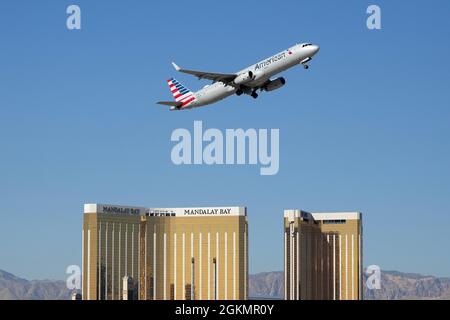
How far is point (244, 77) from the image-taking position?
18612cm

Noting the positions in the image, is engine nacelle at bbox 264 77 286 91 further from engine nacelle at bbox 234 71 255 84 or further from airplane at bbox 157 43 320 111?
engine nacelle at bbox 234 71 255 84

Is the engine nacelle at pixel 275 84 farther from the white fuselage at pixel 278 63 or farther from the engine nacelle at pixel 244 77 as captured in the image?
the engine nacelle at pixel 244 77

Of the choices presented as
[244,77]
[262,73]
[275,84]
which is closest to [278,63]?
[262,73]

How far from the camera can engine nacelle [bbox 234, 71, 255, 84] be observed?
185 meters

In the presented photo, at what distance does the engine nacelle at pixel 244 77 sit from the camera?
185m

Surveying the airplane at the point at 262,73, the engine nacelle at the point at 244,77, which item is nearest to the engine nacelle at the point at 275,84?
the airplane at the point at 262,73

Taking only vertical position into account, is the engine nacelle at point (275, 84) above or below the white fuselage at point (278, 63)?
below

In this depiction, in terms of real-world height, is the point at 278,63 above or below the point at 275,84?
above

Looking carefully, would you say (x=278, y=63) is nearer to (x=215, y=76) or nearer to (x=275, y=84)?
(x=275, y=84)

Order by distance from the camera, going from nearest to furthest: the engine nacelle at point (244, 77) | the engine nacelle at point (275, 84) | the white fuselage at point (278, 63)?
the white fuselage at point (278, 63) < the engine nacelle at point (244, 77) < the engine nacelle at point (275, 84)

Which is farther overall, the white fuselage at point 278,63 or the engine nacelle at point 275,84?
the engine nacelle at point 275,84

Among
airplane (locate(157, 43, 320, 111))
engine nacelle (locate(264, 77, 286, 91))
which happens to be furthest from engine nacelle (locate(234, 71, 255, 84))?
engine nacelle (locate(264, 77, 286, 91))
